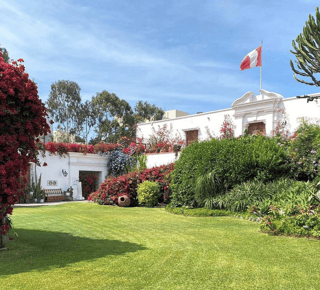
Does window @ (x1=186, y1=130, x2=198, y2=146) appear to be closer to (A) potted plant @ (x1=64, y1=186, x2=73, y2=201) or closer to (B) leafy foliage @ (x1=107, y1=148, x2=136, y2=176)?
(B) leafy foliage @ (x1=107, y1=148, x2=136, y2=176)

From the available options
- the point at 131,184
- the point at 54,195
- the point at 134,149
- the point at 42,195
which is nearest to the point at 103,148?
the point at 134,149

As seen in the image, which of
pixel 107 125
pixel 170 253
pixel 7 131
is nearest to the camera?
pixel 170 253

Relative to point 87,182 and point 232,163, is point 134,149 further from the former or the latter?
point 232,163

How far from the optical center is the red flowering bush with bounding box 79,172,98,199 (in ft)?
69.1

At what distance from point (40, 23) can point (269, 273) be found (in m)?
10.9

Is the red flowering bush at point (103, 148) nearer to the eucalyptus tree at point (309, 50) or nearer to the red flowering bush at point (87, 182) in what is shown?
the red flowering bush at point (87, 182)

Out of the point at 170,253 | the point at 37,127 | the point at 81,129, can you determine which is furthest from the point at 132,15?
the point at 81,129

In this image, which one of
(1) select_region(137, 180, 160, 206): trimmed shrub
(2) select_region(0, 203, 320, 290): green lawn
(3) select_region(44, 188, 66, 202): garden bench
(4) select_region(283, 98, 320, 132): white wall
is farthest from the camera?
(3) select_region(44, 188, 66, 202): garden bench

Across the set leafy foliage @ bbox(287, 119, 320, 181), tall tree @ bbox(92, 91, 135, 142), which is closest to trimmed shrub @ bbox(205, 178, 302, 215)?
leafy foliage @ bbox(287, 119, 320, 181)

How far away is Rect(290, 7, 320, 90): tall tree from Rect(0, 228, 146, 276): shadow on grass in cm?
765

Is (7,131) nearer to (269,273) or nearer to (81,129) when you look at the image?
(269,273)

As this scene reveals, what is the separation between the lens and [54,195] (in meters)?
18.8

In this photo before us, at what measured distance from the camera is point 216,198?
33.7 ft

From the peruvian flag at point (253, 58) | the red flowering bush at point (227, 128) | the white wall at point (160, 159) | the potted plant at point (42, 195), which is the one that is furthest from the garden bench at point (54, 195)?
the peruvian flag at point (253, 58)
